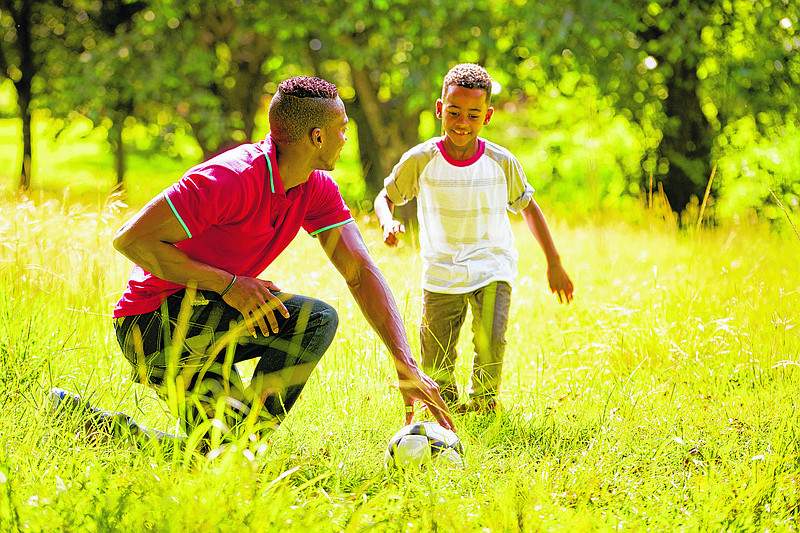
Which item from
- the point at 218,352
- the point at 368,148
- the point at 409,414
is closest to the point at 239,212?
the point at 218,352

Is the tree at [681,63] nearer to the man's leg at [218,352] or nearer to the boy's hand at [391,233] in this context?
the boy's hand at [391,233]

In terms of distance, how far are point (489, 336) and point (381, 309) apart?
76cm

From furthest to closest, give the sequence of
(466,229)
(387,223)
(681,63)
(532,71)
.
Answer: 1. (532,71)
2. (681,63)
3. (466,229)
4. (387,223)

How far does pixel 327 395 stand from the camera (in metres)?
3.49

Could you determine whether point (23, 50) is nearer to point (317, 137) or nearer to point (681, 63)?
point (681, 63)

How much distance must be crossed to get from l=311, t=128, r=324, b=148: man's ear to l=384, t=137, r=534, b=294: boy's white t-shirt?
0.89 m

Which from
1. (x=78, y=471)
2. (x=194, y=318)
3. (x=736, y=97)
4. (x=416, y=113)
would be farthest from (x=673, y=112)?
(x=78, y=471)

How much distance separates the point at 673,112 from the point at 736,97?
2.90ft

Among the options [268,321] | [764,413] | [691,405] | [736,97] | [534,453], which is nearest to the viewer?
[268,321]

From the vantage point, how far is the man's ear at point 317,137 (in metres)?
2.93

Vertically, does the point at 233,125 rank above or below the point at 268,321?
above

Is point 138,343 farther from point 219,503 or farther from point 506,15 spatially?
point 506,15

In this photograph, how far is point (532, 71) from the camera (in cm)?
985

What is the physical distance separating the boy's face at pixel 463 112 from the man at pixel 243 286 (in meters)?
0.80
